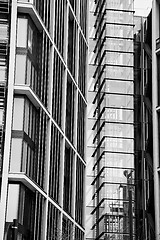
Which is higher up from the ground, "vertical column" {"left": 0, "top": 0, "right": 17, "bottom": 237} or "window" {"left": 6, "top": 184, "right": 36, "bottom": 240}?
"vertical column" {"left": 0, "top": 0, "right": 17, "bottom": 237}

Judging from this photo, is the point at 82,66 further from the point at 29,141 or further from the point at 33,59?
the point at 29,141

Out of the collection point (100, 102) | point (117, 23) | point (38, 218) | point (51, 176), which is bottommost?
point (38, 218)

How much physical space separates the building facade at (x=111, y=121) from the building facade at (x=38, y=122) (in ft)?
11.8

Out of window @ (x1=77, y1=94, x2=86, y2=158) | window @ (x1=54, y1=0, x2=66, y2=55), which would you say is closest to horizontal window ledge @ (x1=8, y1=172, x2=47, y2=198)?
window @ (x1=54, y1=0, x2=66, y2=55)

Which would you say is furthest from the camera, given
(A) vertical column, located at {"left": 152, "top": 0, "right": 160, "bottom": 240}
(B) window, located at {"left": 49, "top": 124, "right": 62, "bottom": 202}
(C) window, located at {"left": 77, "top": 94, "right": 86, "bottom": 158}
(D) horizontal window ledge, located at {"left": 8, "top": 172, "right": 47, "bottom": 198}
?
(C) window, located at {"left": 77, "top": 94, "right": 86, "bottom": 158}

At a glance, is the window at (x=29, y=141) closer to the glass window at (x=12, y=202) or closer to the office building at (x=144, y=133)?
the glass window at (x=12, y=202)

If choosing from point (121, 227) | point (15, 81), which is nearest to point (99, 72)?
point (121, 227)

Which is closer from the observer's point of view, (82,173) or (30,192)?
(30,192)

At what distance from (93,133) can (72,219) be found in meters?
12.5

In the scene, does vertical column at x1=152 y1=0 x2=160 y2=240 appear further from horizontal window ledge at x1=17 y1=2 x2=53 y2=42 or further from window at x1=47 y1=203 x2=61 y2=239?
horizontal window ledge at x1=17 y1=2 x2=53 y2=42

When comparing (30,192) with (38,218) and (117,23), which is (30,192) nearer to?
(38,218)

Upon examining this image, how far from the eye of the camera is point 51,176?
167 ft

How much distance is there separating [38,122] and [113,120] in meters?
19.5

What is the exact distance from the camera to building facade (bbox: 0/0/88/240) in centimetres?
4350
